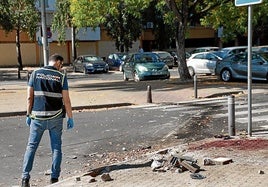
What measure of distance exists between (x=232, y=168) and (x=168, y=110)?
7.95 metres

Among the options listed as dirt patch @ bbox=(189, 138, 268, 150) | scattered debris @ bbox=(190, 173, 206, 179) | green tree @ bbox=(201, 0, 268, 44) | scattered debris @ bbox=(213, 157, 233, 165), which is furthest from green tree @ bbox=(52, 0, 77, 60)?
scattered debris @ bbox=(190, 173, 206, 179)

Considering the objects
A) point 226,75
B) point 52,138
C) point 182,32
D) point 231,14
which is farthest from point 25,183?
point 231,14

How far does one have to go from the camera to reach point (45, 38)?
857 inches

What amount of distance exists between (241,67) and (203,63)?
5994 mm

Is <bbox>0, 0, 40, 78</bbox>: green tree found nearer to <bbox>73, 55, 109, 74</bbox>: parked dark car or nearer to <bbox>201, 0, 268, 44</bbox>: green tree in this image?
<bbox>73, 55, 109, 74</bbox>: parked dark car

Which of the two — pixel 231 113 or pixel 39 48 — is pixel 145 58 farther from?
pixel 39 48

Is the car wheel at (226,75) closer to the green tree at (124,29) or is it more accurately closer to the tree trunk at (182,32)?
the tree trunk at (182,32)

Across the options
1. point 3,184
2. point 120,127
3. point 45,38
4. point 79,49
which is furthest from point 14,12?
point 3,184

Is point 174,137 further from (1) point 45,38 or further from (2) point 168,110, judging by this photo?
(1) point 45,38

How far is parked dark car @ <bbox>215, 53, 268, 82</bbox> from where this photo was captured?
22.4 meters

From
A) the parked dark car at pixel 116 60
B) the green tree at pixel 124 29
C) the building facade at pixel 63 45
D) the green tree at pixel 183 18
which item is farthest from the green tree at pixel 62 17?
the green tree at pixel 183 18

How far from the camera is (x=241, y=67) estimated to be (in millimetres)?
23484

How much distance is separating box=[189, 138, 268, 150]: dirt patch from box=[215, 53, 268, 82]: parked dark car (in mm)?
14003

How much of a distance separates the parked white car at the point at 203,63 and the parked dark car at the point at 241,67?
12.6 ft
